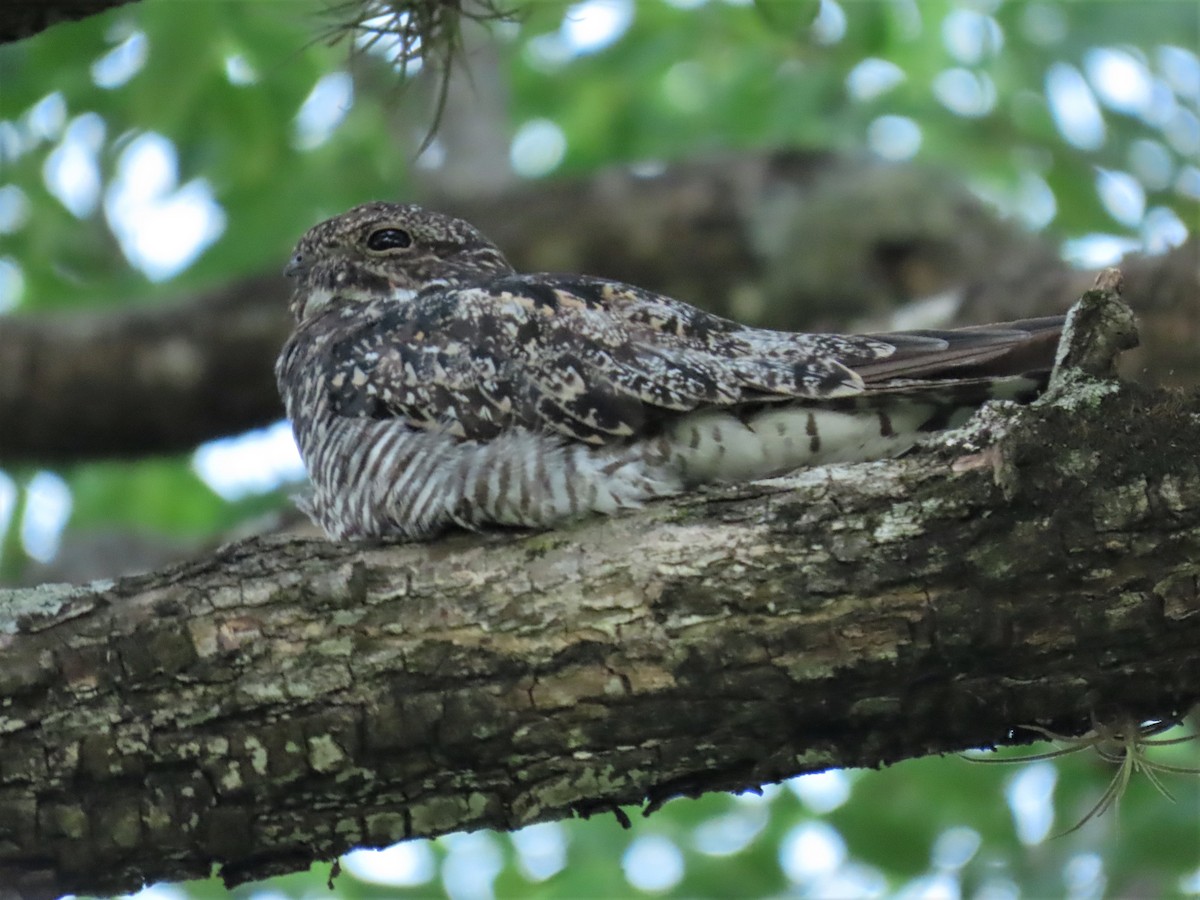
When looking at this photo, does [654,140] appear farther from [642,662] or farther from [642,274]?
[642,662]

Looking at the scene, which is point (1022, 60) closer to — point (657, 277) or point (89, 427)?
point (657, 277)

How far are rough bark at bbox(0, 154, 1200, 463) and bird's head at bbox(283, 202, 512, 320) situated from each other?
1641mm

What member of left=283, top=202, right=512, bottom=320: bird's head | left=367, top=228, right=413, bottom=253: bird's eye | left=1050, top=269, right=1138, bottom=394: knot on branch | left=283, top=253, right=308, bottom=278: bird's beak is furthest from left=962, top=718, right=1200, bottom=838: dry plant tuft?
left=283, top=253, right=308, bottom=278: bird's beak

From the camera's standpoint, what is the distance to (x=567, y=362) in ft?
9.57

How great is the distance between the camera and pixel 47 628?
2.54 m

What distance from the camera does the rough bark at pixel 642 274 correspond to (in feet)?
17.8

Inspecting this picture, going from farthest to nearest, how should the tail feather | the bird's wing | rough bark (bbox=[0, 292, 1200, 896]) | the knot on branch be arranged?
the bird's wing < the tail feather < the knot on branch < rough bark (bbox=[0, 292, 1200, 896])

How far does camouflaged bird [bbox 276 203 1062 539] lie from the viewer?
2760 millimetres

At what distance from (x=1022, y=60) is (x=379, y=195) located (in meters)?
2.79

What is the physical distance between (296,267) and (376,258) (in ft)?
0.85

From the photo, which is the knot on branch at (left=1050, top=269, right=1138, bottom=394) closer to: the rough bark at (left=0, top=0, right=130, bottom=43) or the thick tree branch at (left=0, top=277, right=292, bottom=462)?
Result: the rough bark at (left=0, top=0, right=130, bottom=43)

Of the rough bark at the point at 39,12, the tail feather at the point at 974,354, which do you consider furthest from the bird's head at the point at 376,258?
the tail feather at the point at 974,354

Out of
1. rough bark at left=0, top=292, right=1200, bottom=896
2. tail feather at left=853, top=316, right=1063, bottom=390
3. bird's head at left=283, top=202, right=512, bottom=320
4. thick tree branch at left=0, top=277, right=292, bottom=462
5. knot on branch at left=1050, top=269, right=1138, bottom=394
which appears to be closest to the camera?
rough bark at left=0, top=292, right=1200, bottom=896

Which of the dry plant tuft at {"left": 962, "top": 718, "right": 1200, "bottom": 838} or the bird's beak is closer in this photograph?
the dry plant tuft at {"left": 962, "top": 718, "right": 1200, "bottom": 838}
